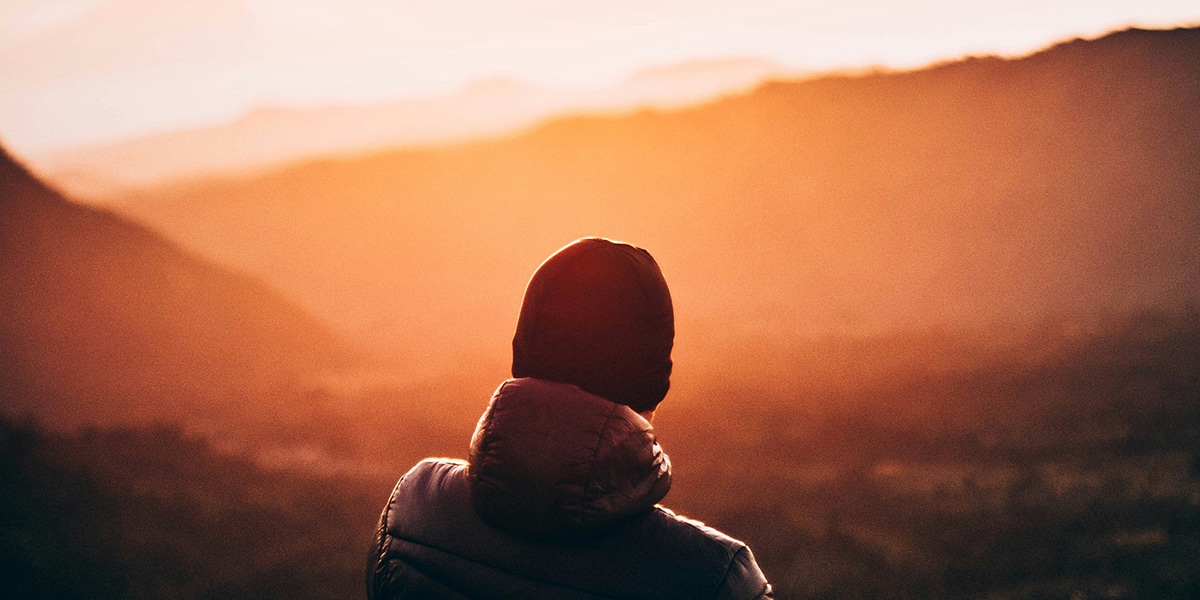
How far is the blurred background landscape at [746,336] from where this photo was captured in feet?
34.9

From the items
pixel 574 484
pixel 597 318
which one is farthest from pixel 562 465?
pixel 597 318

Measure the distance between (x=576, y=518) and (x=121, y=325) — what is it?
73.5ft

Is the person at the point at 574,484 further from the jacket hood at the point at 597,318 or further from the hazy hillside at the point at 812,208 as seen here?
the hazy hillside at the point at 812,208

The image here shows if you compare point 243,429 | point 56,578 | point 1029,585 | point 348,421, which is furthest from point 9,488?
point 1029,585

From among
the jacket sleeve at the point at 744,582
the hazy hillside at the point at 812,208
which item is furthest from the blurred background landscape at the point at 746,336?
the jacket sleeve at the point at 744,582

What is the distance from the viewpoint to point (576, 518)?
3.65ft

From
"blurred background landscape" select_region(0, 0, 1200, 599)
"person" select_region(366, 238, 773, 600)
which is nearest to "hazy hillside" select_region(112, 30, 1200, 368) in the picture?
"blurred background landscape" select_region(0, 0, 1200, 599)

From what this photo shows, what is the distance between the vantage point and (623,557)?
1128mm

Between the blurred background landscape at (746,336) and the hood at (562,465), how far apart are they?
8687 mm

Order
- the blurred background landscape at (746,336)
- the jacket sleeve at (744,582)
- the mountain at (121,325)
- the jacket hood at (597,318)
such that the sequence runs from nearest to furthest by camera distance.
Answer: the jacket sleeve at (744,582), the jacket hood at (597,318), the blurred background landscape at (746,336), the mountain at (121,325)

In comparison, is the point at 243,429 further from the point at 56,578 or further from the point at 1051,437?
the point at 1051,437

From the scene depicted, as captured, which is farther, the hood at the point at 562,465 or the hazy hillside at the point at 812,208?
the hazy hillside at the point at 812,208

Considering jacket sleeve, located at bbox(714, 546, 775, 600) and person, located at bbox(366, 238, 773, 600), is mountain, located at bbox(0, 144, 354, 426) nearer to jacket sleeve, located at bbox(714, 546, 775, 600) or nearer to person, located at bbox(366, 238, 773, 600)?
person, located at bbox(366, 238, 773, 600)

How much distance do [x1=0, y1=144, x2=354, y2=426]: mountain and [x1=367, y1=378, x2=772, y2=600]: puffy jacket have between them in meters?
18.6
